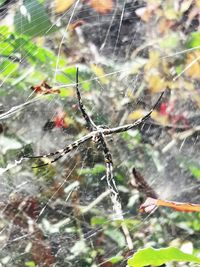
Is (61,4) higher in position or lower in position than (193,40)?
higher

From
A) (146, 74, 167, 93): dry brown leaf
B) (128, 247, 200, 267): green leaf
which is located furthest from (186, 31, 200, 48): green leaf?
(128, 247, 200, 267): green leaf

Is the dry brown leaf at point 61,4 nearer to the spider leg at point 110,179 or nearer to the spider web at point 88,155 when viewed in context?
the spider web at point 88,155

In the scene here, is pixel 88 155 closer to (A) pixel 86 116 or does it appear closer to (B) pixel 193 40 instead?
(A) pixel 86 116

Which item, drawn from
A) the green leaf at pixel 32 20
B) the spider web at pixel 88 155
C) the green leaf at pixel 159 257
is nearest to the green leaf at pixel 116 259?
the spider web at pixel 88 155

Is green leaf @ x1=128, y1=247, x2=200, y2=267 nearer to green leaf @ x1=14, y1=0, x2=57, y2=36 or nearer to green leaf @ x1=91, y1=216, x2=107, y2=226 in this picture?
green leaf @ x1=91, y1=216, x2=107, y2=226

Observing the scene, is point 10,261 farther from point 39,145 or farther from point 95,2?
point 95,2

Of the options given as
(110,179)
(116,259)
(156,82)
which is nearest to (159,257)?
(116,259)
